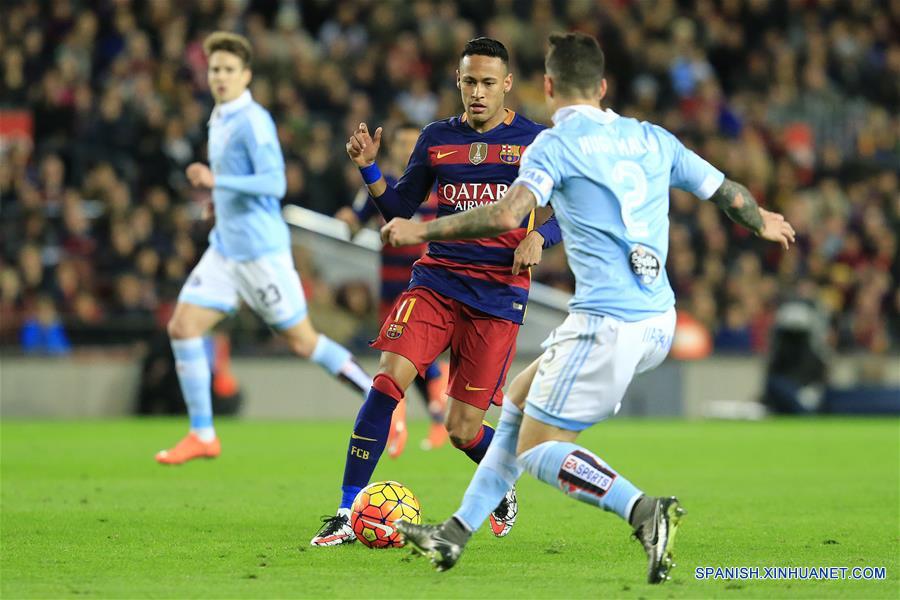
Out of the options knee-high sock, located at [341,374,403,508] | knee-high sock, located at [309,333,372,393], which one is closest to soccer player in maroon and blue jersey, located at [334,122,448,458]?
knee-high sock, located at [309,333,372,393]

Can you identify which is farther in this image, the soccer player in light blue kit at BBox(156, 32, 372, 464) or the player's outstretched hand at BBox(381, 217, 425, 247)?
the soccer player in light blue kit at BBox(156, 32, 372, 464)

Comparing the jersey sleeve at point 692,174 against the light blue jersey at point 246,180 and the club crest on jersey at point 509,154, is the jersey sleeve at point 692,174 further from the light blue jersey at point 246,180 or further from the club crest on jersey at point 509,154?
the light blue jersey at point 246,180

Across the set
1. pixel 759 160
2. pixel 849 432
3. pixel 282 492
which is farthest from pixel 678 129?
pixel 282 492

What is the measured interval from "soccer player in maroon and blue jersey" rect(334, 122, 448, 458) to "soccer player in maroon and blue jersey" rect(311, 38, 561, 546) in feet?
10.0

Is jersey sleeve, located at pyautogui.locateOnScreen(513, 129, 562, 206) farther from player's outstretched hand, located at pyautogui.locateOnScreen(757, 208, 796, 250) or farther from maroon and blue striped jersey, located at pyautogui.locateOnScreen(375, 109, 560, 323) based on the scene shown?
maroon and blue striped jersey, located at pyautogui.locateOnScreen(375, 109, 560, 323)

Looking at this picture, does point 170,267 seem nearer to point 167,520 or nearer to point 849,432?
point 849,432

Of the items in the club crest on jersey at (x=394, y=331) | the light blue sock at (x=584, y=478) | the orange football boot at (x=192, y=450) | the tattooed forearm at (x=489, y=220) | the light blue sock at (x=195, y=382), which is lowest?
the orange football boot at (x=192, y=450)

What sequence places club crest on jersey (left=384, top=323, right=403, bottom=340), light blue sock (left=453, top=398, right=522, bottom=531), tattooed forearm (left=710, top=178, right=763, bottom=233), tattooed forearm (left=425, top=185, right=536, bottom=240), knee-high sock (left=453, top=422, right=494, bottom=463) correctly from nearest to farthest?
tattooed forearm (left=425, top=185, right=536, bottom=240) < light blue sock (left=453, top=398, right=522, bottom=531) < tattooed forearm (left=710, top=178, right=763, bottom=233) < club crest on jersey (left=384, top=323, right=403, bottom=340) < knee-high sock (left=453, top=422, right=494, bottom=463)

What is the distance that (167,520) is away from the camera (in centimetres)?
795

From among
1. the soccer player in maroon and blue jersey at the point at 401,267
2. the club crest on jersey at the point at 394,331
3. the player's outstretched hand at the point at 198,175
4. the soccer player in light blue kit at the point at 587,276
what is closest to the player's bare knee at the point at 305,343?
the soccer player in maroon and blue jersey at the point at 401,267

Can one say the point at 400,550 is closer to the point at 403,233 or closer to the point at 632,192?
A: the point at 403,233

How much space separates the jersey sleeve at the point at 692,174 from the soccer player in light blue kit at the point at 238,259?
4.26m

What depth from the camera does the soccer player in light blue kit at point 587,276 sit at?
584cm

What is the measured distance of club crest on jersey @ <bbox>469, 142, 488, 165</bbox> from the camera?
24.7 ft
